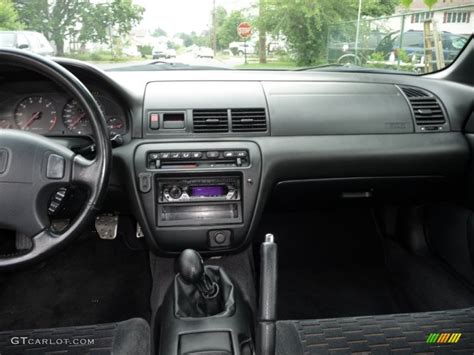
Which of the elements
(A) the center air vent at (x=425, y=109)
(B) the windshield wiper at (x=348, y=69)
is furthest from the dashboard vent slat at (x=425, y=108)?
(B) the windshield wiper at (x=348, y=69)

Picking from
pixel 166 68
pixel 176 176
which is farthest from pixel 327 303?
pixel 166 68

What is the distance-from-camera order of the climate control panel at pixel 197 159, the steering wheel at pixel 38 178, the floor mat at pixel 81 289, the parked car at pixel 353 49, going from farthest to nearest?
the parked car at pixel 353 49
the floor mat at pixel 81 289
the climate control panel at pixel 197 159
the steering wheel at pixel 38 178

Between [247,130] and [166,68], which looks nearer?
[247,130]

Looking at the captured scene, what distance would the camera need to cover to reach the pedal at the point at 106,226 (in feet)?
7.19

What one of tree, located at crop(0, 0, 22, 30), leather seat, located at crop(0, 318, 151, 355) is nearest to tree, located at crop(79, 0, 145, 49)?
tree, located at crop(0, 0, 22, 30)

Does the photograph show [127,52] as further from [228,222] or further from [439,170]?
[439,170]

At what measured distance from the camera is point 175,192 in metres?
1.97

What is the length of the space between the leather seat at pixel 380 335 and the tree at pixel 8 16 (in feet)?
5.64

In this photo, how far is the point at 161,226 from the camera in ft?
6.53

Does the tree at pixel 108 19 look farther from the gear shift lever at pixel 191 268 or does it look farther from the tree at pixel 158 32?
the gear shift lever at pixel 191 268

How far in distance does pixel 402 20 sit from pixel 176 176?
190cm

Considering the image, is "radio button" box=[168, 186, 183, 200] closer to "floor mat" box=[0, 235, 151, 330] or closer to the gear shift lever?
the gear shift lever

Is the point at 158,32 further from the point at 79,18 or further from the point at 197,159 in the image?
the point at 197,159

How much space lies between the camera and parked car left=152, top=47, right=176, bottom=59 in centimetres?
230
